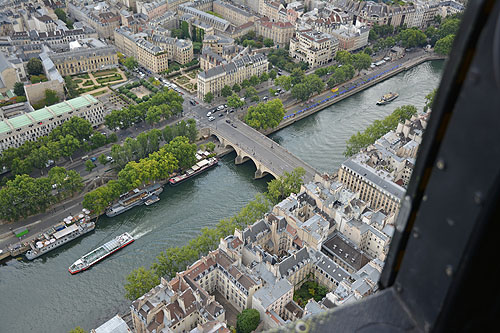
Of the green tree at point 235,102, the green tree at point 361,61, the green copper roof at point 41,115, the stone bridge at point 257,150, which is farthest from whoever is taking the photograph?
the green tree at point 361,61

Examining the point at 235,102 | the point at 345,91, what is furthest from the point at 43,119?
the point at 345,91

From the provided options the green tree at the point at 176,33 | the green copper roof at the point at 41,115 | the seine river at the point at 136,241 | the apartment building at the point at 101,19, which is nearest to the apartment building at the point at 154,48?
the apartment building at the point at 101,19

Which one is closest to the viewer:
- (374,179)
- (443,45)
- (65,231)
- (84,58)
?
(65,231)

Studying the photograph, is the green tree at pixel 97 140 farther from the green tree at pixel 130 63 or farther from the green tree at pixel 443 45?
the green tree at pixel 443 45

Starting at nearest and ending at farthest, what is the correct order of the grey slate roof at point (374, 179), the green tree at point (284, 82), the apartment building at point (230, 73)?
the grey slate roof at point (374, 179) < the apartment building at point (230, 73) < the green tree at point (284, 82)

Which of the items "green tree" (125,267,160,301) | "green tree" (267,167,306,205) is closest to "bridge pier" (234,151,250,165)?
"green tree" (267,167,306,205)

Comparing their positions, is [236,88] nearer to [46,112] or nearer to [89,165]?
[89,165]
